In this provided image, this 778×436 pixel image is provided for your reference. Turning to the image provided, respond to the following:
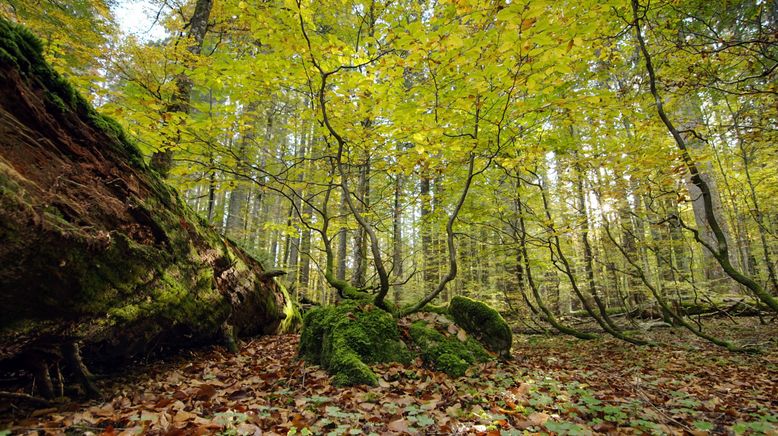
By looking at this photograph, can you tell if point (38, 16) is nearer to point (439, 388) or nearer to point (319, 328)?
point (319, 328)

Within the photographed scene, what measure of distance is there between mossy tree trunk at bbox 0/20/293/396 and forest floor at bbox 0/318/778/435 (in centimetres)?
52

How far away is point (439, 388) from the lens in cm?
368

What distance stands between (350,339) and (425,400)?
134 centimetres

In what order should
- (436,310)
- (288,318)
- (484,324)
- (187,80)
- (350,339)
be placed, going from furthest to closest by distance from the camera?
(187,80), (288,318), (436,310), (484,324), (350,339)

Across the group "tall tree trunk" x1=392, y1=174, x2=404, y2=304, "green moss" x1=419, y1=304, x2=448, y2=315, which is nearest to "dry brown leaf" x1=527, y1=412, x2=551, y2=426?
"green moss" x1=419, y1=304, x2=448, y2=315

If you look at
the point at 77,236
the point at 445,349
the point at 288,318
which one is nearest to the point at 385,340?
the point at 445,349

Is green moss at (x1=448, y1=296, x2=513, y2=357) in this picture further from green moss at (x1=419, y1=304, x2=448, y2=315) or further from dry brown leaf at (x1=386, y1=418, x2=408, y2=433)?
dry brown leaf at (x1=386, y1=418, x2=408, y2=433)

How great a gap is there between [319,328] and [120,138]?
317 cm

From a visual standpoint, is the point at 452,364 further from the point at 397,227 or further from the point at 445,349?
the point at 397,227

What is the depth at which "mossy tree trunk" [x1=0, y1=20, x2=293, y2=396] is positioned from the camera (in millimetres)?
2150

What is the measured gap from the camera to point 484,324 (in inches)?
217

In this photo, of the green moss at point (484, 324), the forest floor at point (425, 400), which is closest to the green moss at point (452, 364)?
the forest floor at point (425, 400)

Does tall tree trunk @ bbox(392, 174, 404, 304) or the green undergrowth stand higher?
tall tree trunk @ bbox(392, 174, 404, 304)

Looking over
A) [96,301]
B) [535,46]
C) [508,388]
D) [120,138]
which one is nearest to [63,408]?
[96,301]
